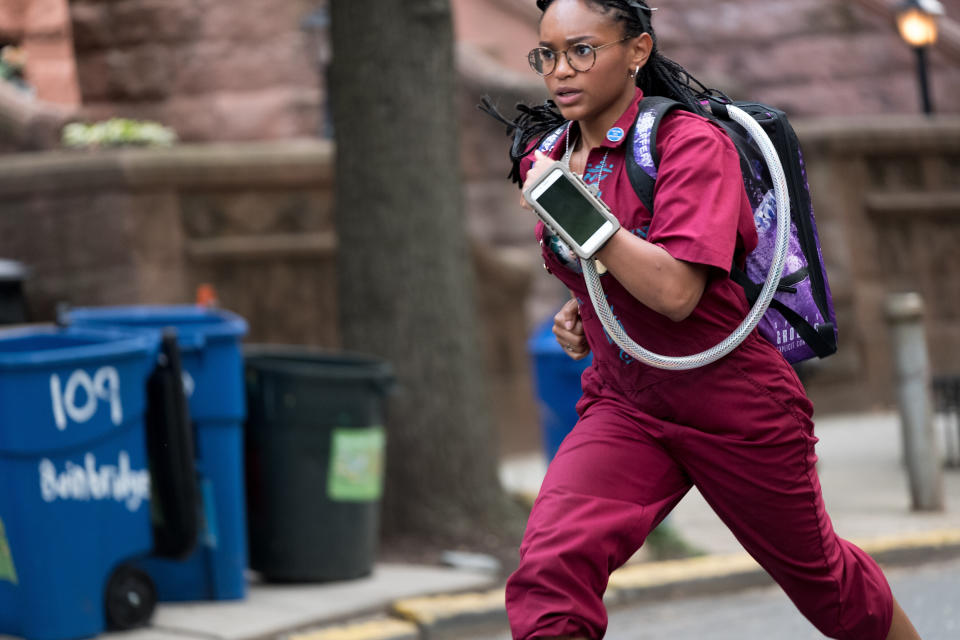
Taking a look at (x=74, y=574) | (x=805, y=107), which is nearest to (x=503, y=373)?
(x=74, y=574)

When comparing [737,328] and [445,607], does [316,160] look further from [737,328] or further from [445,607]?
[737,328]

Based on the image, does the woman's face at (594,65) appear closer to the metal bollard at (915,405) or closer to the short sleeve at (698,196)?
the short sleeve at (698,196)

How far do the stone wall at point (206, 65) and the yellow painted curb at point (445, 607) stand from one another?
8356 millimetres

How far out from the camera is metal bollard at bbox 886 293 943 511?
8.07 meters

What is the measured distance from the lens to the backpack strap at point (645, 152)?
3266 millimetres

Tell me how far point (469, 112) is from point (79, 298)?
4077 mm

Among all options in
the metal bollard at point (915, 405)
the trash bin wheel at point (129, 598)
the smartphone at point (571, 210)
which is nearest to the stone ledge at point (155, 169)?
the metal bollard at point (915, 405)

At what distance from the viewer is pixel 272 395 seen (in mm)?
6594

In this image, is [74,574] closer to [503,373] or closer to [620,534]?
[620,534]

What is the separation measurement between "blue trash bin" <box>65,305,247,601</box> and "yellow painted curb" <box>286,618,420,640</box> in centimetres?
58

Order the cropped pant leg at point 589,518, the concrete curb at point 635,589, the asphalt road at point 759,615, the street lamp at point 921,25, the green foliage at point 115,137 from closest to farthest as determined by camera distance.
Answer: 1. the cropped pant leg at point 589,518
2. the asphalt road at point 759,615
3. the concrete curb at point 635,589
4. the green foliage at point 115,137
5. the street lamp at point 921,25

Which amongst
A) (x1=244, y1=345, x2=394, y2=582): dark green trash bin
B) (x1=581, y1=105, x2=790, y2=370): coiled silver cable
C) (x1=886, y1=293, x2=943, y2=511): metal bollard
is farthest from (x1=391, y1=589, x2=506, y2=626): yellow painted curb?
(x1=581, y1=105, x2=790, y2=370): coiled silver cable

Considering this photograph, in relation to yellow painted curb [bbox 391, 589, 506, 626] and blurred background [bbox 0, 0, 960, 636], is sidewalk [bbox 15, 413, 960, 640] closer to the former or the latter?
yellow painted curb [bbox 391, 589, 506, 626]

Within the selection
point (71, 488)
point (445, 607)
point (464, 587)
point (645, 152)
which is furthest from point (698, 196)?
point (464, 587)
